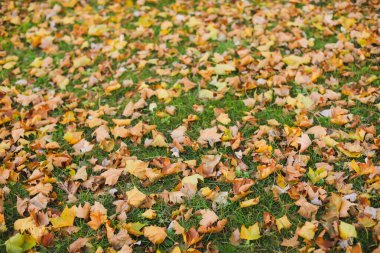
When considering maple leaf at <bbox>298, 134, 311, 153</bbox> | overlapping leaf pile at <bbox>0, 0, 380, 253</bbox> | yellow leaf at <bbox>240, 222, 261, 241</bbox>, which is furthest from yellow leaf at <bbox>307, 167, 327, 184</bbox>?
yellow leaf at <bbox>240, 222, 261, 241</bbox>

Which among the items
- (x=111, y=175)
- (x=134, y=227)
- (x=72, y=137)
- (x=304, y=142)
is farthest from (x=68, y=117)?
(x=304, y=142)

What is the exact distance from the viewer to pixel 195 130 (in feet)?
9.80

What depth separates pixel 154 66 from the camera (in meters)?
3.77

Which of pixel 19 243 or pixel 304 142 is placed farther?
pixel 304 142

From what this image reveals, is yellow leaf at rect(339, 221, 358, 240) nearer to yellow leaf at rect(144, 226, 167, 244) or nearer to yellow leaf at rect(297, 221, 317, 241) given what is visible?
yellow leaf at rect(297, 221, 317, 241)

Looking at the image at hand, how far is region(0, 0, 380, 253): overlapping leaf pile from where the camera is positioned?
7.43ft

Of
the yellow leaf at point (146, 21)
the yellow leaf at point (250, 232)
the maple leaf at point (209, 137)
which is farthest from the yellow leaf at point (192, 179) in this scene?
the yellow leaf at point (146, 21)

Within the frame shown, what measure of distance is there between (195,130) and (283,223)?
109 centimetres

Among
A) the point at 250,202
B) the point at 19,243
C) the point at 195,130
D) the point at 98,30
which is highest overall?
the point at 98,30

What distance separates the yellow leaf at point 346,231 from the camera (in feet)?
6.74

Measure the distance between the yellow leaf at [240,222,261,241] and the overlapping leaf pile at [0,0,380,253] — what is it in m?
0.01

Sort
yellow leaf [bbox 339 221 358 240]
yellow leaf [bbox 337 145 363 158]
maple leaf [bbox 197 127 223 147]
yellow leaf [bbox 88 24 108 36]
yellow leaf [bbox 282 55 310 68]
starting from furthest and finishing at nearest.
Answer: yellow leaf [bbox 88 24 108 36]
yellow leaf [bbox 282 55 310 68]
maple leaf [bbox 197 127 223 147]
yellow leaf [bbox 337 145 363 158]
yellow leaf [bbox 339 221 358 240]

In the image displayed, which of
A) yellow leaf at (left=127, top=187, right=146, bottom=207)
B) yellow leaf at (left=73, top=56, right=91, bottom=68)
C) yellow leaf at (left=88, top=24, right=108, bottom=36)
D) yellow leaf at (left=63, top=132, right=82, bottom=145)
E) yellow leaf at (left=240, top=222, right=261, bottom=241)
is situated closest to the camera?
yellow leaf at (left=240, top=222, right=261, bottom=241)

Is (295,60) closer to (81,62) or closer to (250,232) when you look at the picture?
(250,232)
